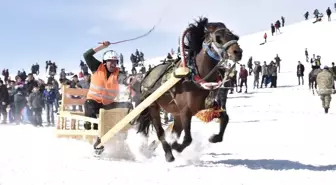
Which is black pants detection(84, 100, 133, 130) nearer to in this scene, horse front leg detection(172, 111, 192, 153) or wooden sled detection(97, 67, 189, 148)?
wooden sled detection(97, 67, 189, 148)

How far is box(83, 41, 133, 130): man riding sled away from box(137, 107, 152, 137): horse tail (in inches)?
14.3

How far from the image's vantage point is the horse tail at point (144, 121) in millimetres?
9031

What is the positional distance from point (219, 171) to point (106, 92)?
3087 mm

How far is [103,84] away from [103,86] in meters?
0.04

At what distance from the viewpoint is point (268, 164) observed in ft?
25.0

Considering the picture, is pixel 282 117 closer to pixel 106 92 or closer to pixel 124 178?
pixel 106 92

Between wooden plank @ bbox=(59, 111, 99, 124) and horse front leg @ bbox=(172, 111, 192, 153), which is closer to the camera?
horse front leg @ bbox=(172, 111, 192, 153)

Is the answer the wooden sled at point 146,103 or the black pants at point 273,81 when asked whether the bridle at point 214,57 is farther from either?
the black pants at point 273,81

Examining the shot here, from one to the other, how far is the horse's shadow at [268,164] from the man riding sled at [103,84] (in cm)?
215

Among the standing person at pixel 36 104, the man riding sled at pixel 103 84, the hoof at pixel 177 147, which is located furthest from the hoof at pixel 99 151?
the standing person at pixel 36 104

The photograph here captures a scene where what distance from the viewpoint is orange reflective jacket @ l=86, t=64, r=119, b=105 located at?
9141 millimetres

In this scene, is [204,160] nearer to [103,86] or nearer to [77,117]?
[103,86]

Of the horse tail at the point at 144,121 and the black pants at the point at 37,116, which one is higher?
the horse tail at the point at 144,121

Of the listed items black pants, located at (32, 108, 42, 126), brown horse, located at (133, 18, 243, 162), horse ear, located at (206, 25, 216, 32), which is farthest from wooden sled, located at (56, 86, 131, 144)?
black pants, located at (32, 108, 42, 126)
